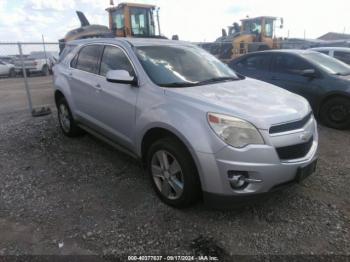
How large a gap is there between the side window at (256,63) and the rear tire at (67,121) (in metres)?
4.41

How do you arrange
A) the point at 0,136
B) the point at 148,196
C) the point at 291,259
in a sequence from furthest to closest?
the point at 0,136 → the point at 148,196 → the point at 291,259

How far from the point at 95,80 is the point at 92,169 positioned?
1.25m

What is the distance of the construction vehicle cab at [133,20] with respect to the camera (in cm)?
1438

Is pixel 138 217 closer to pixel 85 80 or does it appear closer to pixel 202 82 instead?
pixel 202 82

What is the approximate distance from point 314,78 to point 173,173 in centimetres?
449

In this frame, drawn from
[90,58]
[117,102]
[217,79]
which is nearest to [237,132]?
[217,79]

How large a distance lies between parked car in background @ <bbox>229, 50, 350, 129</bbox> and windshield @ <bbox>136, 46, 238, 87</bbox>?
2790 mm

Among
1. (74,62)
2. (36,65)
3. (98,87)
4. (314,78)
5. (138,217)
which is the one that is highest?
(74,62)

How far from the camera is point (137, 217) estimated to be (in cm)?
321

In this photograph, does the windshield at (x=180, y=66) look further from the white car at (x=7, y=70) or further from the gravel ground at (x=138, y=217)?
the white car at (x=7, y=70)

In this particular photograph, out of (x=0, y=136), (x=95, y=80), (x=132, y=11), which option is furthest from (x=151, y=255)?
(x=132, y=11)

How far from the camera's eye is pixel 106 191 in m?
3.76

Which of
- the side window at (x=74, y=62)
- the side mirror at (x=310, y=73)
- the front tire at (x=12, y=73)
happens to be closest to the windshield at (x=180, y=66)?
the side window at (x=74, y=62)

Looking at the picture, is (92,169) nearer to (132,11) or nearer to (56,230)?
(56,230)
